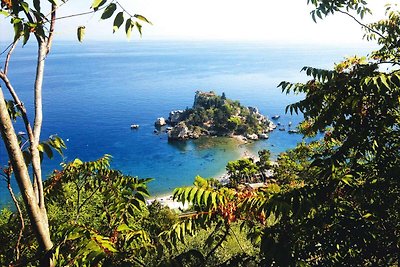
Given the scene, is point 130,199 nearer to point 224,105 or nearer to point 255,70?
point 224,105

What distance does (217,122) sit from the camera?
84812mm

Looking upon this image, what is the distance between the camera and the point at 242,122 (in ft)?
276

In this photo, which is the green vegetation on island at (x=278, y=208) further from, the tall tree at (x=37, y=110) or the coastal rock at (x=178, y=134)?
the coastal rock at (x=178, y=134)

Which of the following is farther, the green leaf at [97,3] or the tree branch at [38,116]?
the tree branch at [38,116]

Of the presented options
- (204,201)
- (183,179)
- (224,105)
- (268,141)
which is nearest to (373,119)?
(204,201)

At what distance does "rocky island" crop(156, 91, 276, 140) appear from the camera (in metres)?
79.4

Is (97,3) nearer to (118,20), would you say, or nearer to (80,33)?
(118,20)

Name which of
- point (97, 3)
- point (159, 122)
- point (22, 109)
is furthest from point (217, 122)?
point (97, 3)

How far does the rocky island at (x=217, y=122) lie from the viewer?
261 feet

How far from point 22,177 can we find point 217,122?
83.0 metres

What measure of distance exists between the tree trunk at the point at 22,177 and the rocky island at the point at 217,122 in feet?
247

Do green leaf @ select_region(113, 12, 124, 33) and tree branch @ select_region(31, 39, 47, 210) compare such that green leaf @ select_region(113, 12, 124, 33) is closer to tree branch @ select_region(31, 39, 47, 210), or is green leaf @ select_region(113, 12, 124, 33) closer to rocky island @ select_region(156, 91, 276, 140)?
tree branch @ select_region(31, 39, 47, 210)

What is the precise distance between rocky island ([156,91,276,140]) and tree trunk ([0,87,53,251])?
75.3 metres

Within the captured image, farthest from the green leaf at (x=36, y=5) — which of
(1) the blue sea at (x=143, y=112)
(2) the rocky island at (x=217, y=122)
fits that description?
(2) the rocky island at (x=217, y=122)
